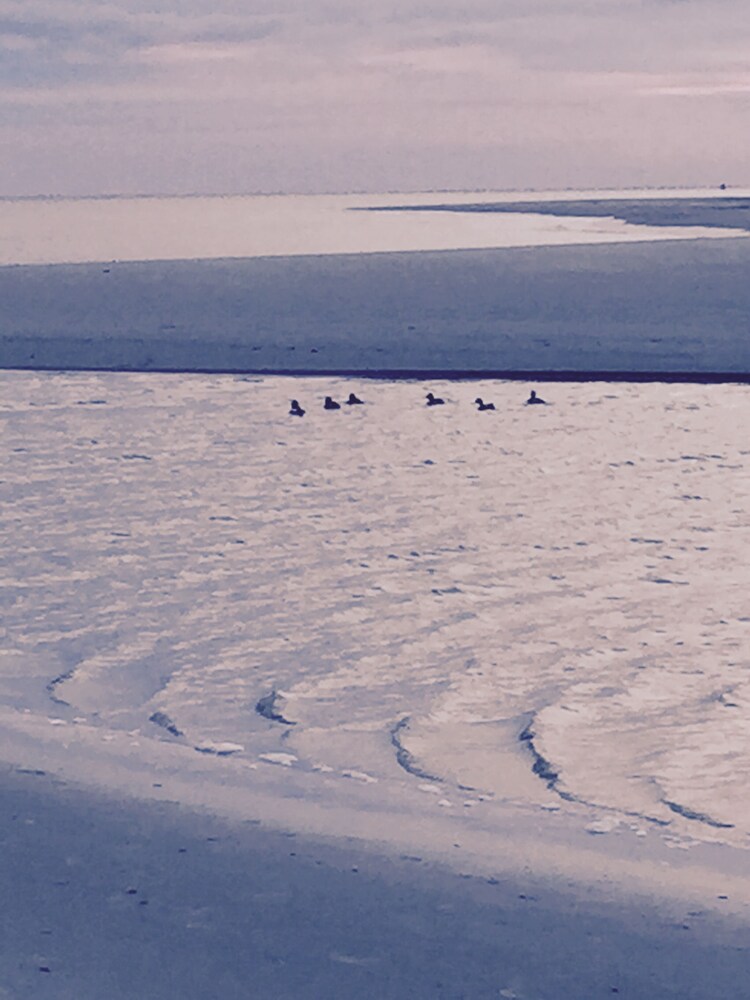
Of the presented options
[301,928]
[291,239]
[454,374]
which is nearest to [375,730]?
[301,928]

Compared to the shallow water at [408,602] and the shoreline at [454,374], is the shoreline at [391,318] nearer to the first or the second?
the shoreline at [454,374]

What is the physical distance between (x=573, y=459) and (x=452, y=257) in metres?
36.5

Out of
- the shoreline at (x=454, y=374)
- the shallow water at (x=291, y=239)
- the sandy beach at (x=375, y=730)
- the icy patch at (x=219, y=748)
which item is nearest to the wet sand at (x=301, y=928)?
the sandy beach at (x=375, y=730)

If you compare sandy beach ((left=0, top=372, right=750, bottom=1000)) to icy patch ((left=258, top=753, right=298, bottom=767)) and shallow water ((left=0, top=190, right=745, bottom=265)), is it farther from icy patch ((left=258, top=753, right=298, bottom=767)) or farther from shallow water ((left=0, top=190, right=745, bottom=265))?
shallow water ((left=0, top=190, right=745, bottom=265))

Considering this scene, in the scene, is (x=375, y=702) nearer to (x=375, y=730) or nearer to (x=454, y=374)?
(x=375, y=730)

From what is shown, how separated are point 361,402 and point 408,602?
8.37 m

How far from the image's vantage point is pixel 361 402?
15930 mm

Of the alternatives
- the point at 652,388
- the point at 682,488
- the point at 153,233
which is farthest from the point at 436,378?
the point at 153,233

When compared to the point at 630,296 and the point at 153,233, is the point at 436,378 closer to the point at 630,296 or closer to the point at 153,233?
the point at 630,296

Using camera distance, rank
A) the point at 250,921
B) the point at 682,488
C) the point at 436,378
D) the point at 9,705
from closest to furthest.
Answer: the point at 250,921 → the point at 9,705 → the point at 682,488 → the point at 436,378

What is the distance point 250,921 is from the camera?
4.08 metres

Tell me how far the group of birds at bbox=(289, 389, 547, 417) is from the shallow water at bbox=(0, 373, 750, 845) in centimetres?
82

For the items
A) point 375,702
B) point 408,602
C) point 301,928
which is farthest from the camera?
point 408,602

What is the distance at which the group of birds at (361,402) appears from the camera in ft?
49.1
